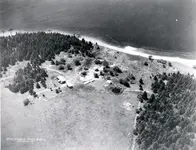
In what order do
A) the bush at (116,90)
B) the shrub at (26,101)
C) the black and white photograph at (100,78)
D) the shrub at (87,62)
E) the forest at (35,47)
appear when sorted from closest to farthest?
the black and white photograph at (100,78) < the shrub at (26,101) < the bush at (116,90) < the shrub at (87,62) < the forest at (35,47)

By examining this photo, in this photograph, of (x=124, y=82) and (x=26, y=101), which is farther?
(x=124, y=82)

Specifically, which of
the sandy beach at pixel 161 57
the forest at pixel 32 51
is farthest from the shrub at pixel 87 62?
the sandy beach at pixel 161 57

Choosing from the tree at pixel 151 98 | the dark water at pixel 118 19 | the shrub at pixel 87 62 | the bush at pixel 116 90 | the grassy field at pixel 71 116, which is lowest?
the grassy field at pixel 71 116

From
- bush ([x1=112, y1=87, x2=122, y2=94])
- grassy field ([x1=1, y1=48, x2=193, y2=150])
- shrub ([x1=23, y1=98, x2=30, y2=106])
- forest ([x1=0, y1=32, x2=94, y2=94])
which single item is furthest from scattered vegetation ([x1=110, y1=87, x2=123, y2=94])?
shrub ([x1=23, y1=98, x2=30, y2=106])

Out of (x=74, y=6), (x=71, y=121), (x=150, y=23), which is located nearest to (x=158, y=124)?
(x=71, y=121)

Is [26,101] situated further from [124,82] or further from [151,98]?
[151,98]

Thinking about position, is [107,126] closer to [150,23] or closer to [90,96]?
[90,96]

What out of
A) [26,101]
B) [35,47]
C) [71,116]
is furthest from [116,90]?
[35,47]

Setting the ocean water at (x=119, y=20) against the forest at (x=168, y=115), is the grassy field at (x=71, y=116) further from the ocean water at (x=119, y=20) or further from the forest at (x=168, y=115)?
the ocean water at (x=119, y=20)
